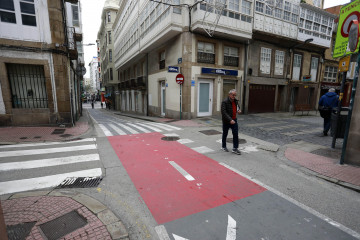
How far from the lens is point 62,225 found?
253cm

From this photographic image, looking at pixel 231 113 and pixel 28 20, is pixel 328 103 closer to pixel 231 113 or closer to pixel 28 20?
pixel 231 113

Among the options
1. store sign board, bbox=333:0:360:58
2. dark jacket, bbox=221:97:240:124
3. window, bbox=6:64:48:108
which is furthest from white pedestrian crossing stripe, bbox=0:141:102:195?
store sign board, bbox=333:0:360:58

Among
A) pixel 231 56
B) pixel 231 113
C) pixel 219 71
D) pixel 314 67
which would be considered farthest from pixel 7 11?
pixel 314 67

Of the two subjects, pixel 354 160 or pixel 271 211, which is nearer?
pixel 271 211

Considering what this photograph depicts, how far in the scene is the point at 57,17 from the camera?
9461 mm

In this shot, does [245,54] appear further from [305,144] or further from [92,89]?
[92,89]

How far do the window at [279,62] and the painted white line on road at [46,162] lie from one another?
58.6 ft

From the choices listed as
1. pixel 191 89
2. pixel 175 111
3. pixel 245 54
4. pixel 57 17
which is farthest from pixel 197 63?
pixel 57 17

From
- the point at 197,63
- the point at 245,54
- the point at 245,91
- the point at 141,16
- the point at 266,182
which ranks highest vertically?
the point at 141,16

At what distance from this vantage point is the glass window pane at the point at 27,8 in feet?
29.5

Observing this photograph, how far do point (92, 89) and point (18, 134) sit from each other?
13623cm

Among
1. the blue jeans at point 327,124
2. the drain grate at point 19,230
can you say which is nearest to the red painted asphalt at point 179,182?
the drain grate at point 19,230

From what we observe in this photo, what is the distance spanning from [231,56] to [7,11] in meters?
14.1

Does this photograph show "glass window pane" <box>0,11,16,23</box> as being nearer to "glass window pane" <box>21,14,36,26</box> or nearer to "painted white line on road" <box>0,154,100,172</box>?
"glass window pane" <box>21,14,36,26</box>
